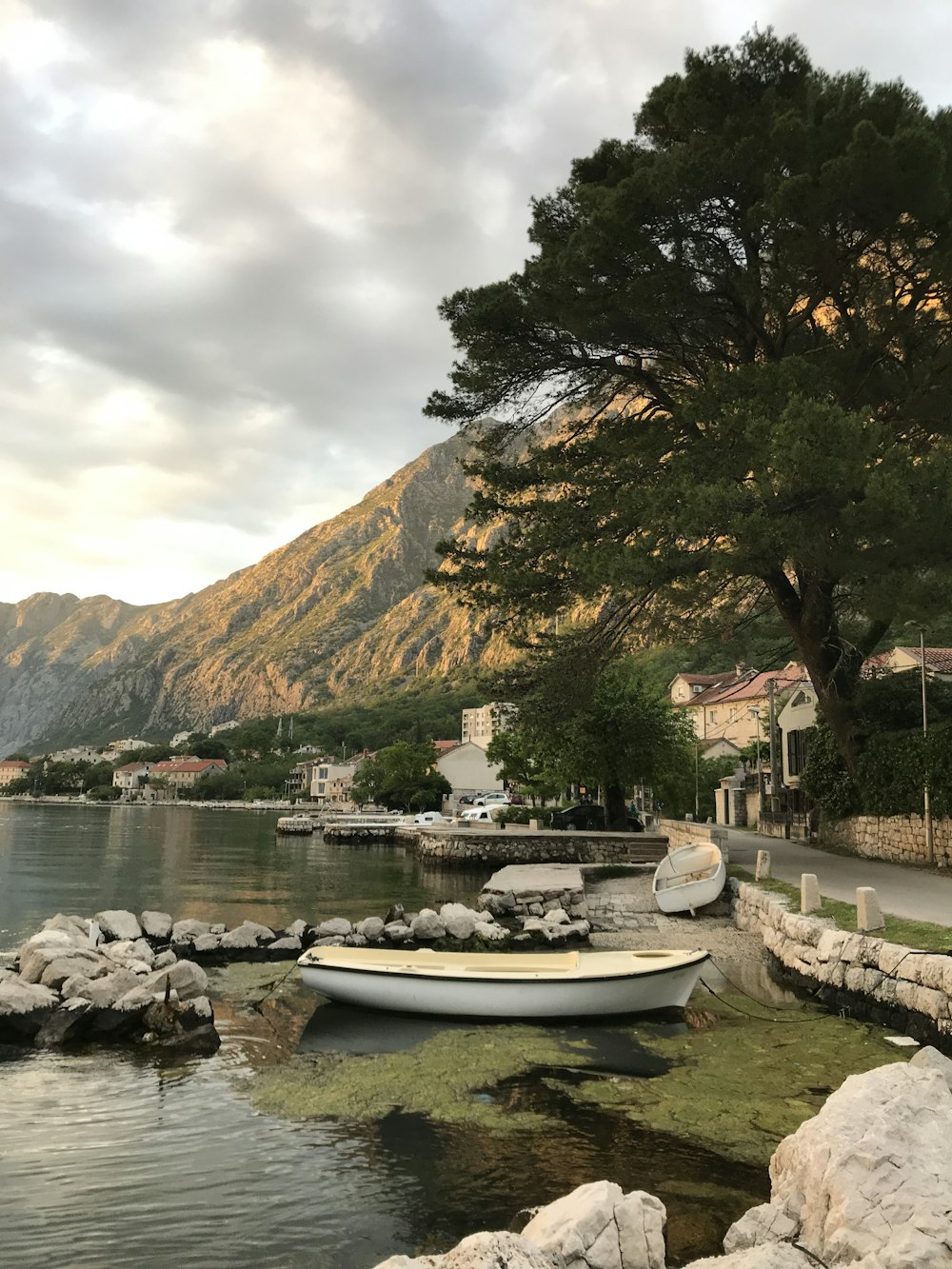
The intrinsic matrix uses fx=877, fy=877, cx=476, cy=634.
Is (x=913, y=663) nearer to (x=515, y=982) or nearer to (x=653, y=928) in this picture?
(x=653, y=928)

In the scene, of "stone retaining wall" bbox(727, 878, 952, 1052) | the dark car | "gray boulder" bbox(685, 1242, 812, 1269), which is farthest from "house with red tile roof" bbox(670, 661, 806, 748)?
"gray boulder" bbox(685, 1242, 812, 1269)

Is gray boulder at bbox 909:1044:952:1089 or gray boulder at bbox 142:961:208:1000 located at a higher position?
gray boulder at bbox 909:1044:952:1089

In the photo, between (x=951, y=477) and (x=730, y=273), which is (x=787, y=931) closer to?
(x=951, y=477)

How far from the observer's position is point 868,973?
11.8 metres

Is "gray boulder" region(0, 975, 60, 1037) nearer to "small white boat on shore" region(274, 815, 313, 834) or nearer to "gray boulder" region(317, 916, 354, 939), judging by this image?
"gray boulder" region(317, 916, 354, 939)

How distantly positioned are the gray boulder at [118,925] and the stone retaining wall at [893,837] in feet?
60.1

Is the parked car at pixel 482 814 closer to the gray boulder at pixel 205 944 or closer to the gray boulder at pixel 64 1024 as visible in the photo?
the gray boulder at pixel 205 944

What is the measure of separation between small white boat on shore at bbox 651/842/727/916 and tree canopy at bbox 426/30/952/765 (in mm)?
5750

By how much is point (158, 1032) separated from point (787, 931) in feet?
33.2

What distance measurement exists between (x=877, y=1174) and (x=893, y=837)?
817 inches

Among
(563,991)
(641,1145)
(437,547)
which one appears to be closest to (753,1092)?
(641,1145)

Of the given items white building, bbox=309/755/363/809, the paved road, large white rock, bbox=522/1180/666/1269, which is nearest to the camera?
large white rock, bbox=522/1180/666/1269

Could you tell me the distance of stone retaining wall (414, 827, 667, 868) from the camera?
35.2 meters

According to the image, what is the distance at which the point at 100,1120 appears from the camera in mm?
8266
